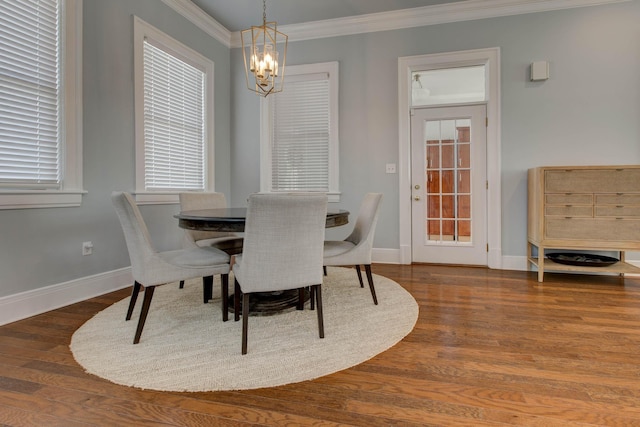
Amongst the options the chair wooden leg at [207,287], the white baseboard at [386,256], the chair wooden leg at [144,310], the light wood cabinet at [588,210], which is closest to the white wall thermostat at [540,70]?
the light wood cabinet at [588,210]

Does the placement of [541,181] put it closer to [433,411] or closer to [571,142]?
[571,142]

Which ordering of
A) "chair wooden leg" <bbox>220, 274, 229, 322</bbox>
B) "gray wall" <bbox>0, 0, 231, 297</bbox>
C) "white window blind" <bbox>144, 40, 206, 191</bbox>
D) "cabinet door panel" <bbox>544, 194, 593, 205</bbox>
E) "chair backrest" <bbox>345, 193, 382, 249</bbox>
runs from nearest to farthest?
1. "chair wooden leg" <bbox>220, 274, 229, 322</bbox>
2. "gray wall" <bbox>0, 0, 231, 297</bbox>
3. "chair backrest" <bbox>345, 193, 382, 249</bbox>
4. "cabinet door panel" <bbox>544, 194, 593, 205</bbox>
5. "white window blind" <bbox>144, 40, 206, 191</bbox>

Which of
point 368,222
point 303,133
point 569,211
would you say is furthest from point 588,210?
point 303,133

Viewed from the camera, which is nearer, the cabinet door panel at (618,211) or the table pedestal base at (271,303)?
the table pedestal base at (271,303)

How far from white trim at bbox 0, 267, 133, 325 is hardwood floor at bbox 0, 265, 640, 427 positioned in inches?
4.2

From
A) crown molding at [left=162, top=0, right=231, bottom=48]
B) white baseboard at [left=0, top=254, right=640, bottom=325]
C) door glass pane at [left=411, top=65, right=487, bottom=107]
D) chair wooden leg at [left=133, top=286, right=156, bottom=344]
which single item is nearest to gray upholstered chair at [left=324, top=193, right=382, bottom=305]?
chair wooden leg at [left=133, top=286, right=156, bottom=344]

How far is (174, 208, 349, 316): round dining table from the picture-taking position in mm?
2107

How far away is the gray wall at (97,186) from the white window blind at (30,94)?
8.4 inches

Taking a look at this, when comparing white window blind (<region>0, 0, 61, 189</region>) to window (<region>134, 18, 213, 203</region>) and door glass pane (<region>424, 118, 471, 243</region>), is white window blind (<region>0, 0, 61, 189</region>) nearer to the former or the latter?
window (<region>134, 18, 213, 203</region>)

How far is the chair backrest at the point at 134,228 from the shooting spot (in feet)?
6.38

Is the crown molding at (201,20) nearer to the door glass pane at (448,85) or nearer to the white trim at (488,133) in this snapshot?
the white trim at (488,133)

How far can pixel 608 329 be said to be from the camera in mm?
2221

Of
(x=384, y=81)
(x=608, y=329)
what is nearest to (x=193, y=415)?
(x=608, y=329)

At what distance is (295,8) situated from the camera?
405cm
